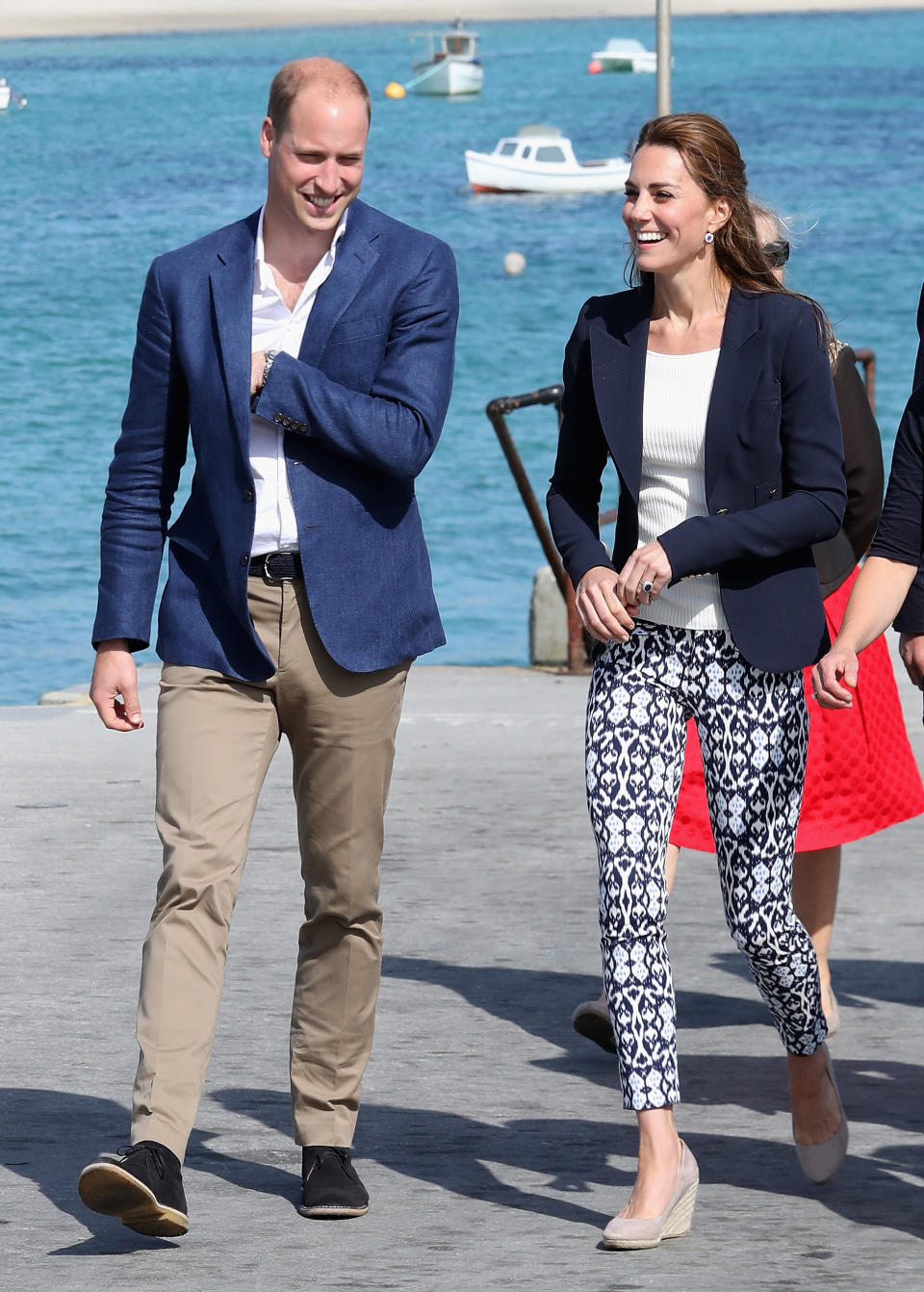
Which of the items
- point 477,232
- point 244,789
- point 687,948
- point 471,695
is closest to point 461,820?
point 687,948

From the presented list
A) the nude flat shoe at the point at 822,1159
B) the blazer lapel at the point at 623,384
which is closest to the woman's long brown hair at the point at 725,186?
the blazer lapel at the point at 623,384

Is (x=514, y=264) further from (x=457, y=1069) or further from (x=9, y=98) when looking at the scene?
(x=457, y=1069)

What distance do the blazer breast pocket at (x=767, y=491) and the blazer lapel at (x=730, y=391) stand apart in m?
0.08

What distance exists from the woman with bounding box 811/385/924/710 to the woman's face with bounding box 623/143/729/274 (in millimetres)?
500

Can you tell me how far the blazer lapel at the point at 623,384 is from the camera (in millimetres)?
3895

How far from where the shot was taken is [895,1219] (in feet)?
12.7

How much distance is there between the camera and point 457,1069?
4.75 meters

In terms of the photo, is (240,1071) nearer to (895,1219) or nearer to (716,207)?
(895,1219)

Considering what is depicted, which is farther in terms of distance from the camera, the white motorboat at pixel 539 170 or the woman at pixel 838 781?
the white motorboat at pixel 539 170

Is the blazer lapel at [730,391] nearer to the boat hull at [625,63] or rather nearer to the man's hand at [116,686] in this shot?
the man's hand at [116,686]

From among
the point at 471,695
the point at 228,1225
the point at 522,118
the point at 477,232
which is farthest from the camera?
the point at 522,118

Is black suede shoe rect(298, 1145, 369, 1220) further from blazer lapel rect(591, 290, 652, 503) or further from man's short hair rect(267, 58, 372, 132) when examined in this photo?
man's short hair rect(267, 58, 372, 132)

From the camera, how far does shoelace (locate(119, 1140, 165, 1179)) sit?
3678mm

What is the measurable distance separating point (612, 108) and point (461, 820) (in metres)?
89.8
